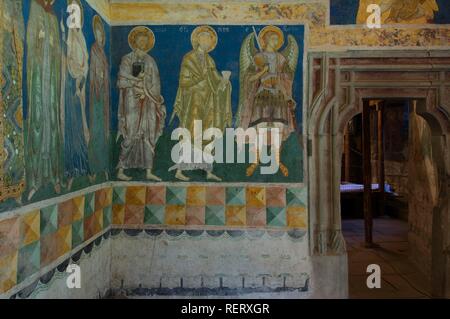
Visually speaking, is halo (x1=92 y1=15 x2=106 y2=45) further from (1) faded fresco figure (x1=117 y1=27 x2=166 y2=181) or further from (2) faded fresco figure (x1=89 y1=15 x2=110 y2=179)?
(1) faded fresco figure (x1=117 y1=27 x2=166 y2=181)

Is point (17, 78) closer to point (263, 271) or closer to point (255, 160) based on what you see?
point (255, 160)

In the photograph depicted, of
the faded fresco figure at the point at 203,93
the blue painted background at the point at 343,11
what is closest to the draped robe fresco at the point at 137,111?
the faded fresco figure at the point at 203,93

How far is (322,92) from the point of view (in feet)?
14.8

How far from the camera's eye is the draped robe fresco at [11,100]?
7.98ft

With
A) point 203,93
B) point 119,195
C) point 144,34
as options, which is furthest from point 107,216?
point 144,34

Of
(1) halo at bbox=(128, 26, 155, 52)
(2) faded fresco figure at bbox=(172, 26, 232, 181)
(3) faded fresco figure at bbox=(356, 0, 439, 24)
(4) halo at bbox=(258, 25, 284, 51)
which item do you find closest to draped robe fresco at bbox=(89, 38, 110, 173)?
(1) halo at bbox=(128, 26, 155, 52)

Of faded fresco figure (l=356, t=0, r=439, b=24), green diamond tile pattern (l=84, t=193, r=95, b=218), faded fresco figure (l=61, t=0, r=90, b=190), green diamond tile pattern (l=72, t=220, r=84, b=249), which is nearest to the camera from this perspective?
faded fresco figure (l=61, t=0, r=90, b=190)

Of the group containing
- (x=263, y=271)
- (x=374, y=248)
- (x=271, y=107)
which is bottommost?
(x=374, y=248)

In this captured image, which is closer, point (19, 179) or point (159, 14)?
point (19, 179)

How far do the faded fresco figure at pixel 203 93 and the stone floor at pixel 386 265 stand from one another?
2808mm

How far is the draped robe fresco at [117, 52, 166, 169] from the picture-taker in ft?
14.7

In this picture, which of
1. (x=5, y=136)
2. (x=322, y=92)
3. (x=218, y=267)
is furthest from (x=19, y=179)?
(x=322, y=92)

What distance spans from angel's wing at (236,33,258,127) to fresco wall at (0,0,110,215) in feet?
5.41

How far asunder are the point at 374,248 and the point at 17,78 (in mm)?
6723
